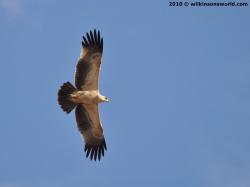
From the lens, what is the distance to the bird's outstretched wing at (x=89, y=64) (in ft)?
57.6

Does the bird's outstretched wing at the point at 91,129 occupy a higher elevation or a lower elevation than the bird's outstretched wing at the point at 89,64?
lower

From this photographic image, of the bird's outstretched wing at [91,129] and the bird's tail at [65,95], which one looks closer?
the bird's tail at [65,95]

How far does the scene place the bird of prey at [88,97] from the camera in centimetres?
1747

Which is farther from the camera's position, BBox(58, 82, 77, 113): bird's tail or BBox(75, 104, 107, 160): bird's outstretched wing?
BBox(75, 104, 107, 160): bird's outstretched wing

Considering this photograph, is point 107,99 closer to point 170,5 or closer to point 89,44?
point 89,44

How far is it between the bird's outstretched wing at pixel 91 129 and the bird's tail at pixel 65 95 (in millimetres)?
845

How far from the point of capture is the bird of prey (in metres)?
17.5

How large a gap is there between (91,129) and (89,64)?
6.88 ft

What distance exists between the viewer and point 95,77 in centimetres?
1781

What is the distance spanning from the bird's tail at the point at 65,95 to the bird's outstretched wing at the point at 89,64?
325 mm

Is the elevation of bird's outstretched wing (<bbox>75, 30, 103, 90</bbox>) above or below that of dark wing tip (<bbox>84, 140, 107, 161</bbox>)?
above

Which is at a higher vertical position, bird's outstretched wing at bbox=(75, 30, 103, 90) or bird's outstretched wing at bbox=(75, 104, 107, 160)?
bird's outstretched wing at bbox=(75, 30, 103, 90)

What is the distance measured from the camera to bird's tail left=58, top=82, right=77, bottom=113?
56.6 ft

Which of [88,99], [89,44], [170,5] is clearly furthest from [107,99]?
[170,5]
